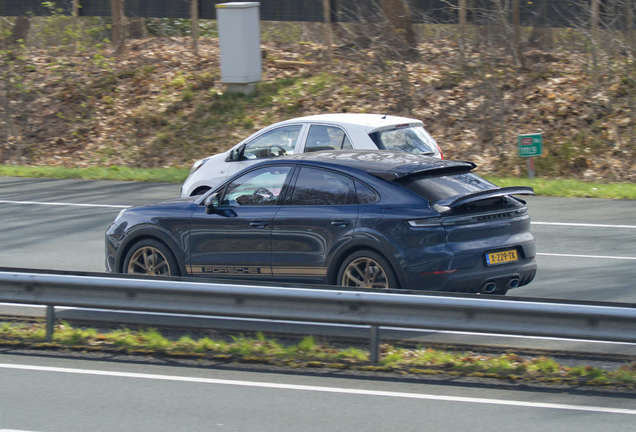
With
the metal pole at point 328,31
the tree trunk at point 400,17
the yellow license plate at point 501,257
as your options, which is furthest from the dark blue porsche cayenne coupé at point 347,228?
the metal pole at point 328,31

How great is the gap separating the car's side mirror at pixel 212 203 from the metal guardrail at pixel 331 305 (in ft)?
5.19

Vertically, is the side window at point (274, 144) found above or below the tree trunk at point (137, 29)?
below

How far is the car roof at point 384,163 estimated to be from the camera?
8289 millimetres

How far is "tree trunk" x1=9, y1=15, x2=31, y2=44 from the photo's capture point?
93.6ft

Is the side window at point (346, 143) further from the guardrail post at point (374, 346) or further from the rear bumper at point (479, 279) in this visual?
the guardrail post at point (374, 346)

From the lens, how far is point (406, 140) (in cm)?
1241

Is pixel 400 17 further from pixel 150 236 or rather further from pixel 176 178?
pixel 150 236

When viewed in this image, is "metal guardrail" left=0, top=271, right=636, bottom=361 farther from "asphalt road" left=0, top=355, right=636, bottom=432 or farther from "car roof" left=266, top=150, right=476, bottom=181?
"car roof" left=266, top=150, right=476, bottom=181

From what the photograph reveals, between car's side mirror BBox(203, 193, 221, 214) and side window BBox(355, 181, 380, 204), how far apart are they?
1.59 meters

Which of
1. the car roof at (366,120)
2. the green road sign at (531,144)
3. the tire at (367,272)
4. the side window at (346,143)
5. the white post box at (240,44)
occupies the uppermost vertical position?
the white post box at (240,44)

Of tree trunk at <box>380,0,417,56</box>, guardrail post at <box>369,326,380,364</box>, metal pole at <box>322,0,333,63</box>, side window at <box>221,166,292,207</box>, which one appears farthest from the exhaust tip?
metal pole at <box>322,0,333,63</box>

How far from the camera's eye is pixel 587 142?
19062 millimetres

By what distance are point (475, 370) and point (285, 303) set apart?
63.8 inches

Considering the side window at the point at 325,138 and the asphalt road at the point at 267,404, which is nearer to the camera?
the asphalt road at the point at 267,404
